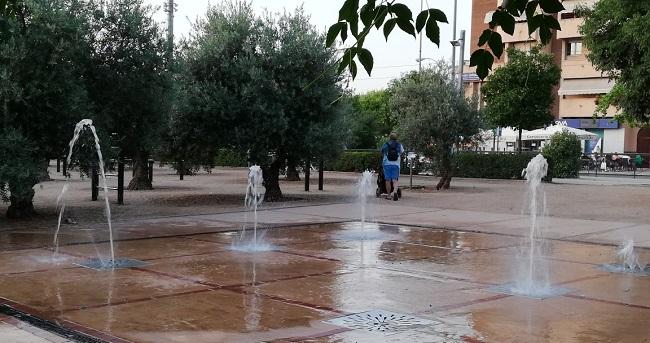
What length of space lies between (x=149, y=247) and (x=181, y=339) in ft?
14.7

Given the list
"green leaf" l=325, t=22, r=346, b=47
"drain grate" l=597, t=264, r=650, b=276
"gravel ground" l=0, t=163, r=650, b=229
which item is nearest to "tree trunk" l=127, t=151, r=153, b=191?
"gravel ground" l=0, t=163, r=650, b=229

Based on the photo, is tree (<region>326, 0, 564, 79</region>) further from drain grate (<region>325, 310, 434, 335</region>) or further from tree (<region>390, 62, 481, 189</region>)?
tree (<region>390, 62, 481, 189</region>)

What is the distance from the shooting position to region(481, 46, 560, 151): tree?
3325cm

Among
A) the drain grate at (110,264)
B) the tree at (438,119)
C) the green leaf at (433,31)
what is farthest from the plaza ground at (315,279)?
the tree at (438,119)

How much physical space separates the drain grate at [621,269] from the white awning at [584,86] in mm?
52666

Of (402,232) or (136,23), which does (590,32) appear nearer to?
(402,232)

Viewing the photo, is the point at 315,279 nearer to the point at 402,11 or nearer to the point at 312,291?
the point at 312,291

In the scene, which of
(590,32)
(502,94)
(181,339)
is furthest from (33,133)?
(502,94)

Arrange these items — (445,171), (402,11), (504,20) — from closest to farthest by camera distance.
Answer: (402,11), (504,20), (445,171)

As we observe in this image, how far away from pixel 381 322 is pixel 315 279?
176cm

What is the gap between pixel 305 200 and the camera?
17.2 m

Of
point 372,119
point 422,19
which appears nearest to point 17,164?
point 422,19

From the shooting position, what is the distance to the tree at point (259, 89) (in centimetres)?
1517

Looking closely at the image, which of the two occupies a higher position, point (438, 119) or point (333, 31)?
point (438, 119)
